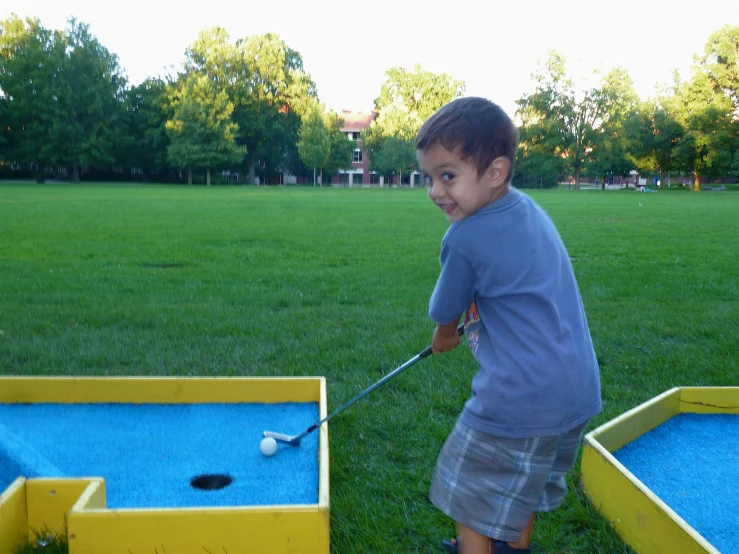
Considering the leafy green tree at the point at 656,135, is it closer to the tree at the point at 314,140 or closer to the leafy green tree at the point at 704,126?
the leafy green tree at the point at 704,126

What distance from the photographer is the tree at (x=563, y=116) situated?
5859cm

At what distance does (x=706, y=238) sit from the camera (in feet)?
41.3

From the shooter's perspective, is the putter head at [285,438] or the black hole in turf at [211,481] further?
the putter head at [285,438]

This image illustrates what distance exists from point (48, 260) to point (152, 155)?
51286 mm

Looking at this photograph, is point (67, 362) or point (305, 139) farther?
point (305, 139)

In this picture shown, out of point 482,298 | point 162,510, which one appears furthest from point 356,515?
point 482,298

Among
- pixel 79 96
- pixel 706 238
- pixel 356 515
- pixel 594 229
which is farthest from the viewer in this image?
pixel 79 96

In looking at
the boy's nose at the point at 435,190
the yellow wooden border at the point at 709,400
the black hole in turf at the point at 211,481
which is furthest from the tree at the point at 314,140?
the boy's nose at the point at 435,190

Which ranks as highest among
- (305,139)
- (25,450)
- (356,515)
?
(305,139)

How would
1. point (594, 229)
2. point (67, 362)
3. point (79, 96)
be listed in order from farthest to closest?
point (79, 96) < point (594, 229) < point (67, 362)

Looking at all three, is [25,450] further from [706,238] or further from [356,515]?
[706,238]

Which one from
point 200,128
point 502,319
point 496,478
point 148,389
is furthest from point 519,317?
point 200,128

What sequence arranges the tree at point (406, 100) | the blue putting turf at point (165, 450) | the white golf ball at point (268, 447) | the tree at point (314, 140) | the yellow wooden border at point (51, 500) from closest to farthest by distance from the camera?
the yellow wooden border at point (51, 500)
the blue putting turf at point (165, 450)
the white golf ball at point (268, 447)
the tree at point (314, 140)
the tree at point (406, 100)

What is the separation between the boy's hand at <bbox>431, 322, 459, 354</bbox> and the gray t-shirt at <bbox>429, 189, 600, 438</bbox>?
0.19 m
